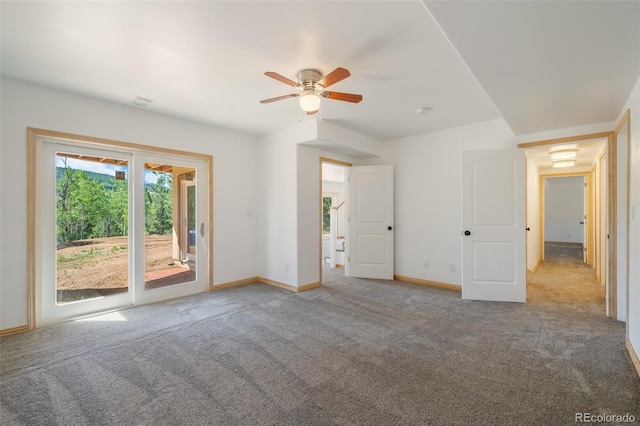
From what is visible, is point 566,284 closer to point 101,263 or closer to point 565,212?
point 101,263

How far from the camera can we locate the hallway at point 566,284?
150 inches

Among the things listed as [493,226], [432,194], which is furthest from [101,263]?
[493,226]

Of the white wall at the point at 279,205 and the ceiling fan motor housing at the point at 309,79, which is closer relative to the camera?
the ceiling fan motor housing at the point at 309,79

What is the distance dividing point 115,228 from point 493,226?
5.03 meters

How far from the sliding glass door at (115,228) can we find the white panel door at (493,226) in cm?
393

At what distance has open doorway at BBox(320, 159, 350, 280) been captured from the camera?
5.60 metres

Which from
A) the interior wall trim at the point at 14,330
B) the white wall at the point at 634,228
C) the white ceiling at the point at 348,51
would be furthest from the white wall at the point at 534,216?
the interior wall trim at the point at 14,330

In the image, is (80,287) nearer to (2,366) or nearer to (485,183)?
(2,366)

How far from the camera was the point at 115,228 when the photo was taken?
357 centimetres

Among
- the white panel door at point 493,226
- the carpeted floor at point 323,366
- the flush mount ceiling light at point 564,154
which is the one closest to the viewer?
the carpeted floor at point 323,366

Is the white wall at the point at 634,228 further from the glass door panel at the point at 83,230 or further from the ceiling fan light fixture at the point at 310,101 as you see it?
the glass door panel at the point at 83,230

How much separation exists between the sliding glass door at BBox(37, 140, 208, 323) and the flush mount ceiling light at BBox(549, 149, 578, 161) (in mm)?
5993

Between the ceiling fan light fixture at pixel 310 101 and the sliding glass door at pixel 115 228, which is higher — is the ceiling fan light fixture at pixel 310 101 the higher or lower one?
the higher one

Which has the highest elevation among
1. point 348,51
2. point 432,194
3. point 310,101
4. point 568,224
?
point 348,51
